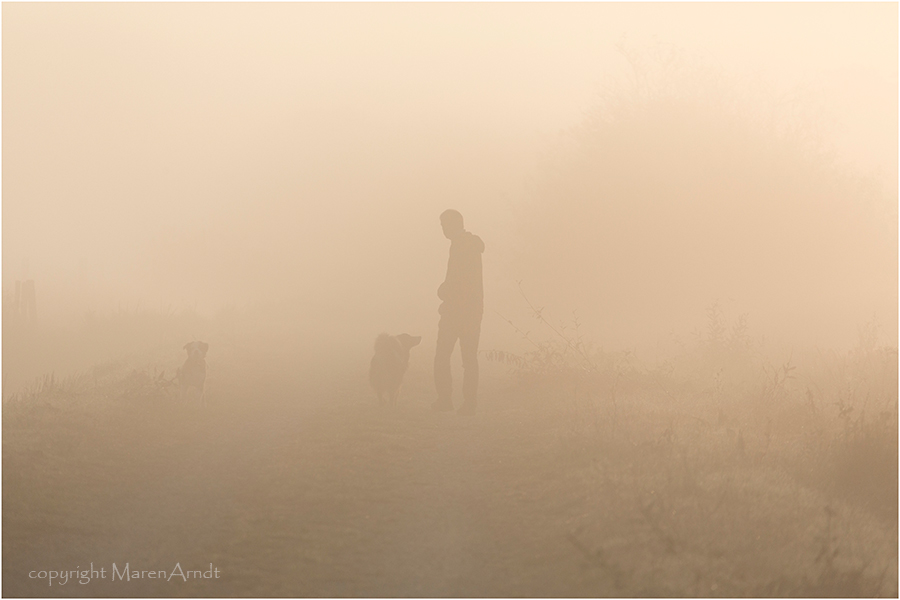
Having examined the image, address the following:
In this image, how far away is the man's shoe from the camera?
8.79 meters

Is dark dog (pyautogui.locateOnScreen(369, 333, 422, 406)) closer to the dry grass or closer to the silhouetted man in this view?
the dry grass

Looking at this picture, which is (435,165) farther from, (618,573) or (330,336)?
(618,573)

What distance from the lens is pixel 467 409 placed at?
348 inches

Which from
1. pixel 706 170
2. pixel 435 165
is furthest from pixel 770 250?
pixel 435 165

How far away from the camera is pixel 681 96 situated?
67.4 ft

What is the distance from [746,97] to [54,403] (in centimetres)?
2058

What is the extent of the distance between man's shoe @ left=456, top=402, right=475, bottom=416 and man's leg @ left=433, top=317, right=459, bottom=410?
1.01 ft

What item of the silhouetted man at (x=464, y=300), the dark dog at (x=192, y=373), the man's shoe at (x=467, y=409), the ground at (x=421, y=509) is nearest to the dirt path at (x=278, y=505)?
the ground at (x=421, y=509)

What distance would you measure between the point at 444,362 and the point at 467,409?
0.71 metres

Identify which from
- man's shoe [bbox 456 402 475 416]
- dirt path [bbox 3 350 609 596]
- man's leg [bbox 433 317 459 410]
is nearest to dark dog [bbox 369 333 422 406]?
man's leg [bbox 433 317 459 410]

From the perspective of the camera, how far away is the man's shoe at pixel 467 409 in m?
8.79

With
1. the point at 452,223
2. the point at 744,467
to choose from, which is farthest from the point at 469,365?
the point at 744,467

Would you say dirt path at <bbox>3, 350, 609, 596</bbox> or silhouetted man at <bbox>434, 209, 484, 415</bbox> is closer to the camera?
dirt path at <bbox>3, 350, 609, 596</bbox>

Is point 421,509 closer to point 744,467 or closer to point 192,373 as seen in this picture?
point 744,467
